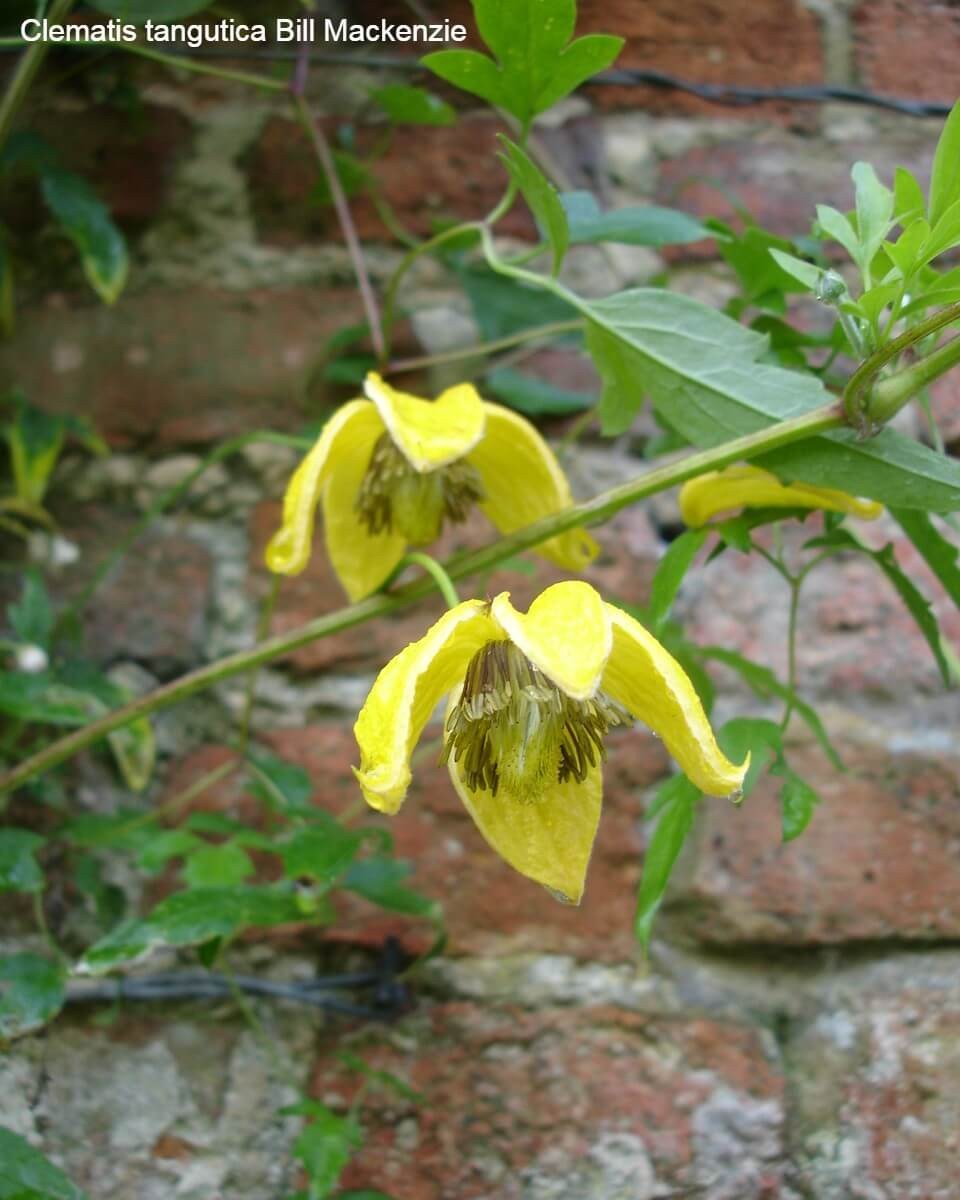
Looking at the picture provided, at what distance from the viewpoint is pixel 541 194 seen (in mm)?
621

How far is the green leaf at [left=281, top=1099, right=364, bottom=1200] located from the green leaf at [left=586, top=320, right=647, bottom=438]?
427mm

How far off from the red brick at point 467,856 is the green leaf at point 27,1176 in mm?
268

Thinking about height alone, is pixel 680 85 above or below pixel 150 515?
above

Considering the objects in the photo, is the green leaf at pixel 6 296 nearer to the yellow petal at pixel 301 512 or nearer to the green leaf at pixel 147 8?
the green leaf at pixel 147 8

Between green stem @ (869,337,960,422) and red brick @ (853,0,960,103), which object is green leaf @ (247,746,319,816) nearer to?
green stem @ (869,337,960,422)

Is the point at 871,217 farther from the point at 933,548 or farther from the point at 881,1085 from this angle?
the point at 881,1085

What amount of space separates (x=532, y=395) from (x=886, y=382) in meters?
0.46

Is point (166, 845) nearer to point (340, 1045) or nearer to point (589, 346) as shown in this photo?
point (340, 1045)

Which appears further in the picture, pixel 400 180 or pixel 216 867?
pixel 400 180

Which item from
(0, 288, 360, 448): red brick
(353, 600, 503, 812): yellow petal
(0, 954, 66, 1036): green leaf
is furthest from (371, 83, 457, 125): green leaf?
(0, 954, 66, 1036): green leaf

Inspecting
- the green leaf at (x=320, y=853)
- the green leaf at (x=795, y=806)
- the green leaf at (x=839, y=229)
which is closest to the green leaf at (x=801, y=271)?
the green leaf at (x=839, y=229)

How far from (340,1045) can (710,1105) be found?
9.6 inches

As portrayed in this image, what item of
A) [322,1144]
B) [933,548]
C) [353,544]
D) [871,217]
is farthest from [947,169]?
[322,1144]

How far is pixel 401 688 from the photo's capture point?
47 centimetres
